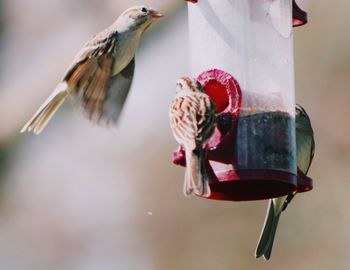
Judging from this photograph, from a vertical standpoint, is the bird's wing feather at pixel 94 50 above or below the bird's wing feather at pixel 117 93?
above

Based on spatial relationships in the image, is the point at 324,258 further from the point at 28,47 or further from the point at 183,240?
the point at 28,47

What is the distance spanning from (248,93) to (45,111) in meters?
1.50

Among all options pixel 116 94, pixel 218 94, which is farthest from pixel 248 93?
pixel 116 94

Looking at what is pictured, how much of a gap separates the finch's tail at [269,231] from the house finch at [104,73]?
1.18 m

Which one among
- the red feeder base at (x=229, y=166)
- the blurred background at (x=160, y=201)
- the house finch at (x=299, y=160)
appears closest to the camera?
the red feeder base at (x=229, y=166)

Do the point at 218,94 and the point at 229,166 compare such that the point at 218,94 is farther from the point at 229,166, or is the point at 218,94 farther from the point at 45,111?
the point at 45,111

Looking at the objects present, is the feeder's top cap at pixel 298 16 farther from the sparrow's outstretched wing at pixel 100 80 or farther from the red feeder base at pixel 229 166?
the sparrow's outstretched wing at pixel 100 80

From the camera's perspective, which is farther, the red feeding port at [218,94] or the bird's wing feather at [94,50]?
the bird's wing feather at [94,50]

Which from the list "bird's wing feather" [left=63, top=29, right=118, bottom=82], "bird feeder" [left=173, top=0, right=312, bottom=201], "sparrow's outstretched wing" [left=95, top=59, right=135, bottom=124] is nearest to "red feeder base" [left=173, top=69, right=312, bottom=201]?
"bird feeder" [left=173, top=0, right=312, bottom=201]

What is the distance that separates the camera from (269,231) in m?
9.35

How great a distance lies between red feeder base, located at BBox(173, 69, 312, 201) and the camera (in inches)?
311

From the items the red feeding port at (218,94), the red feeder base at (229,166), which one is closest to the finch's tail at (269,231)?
the red feeder base at (229,166)

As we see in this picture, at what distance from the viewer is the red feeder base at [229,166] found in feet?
26.0

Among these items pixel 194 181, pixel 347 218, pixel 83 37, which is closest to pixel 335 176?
pixel 347 218
